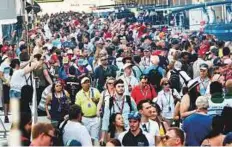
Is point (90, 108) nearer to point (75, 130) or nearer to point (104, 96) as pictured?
point (104, 96)

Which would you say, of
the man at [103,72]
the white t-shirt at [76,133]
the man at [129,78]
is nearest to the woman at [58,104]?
the man at [129,78]

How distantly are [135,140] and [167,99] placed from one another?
13.6 feet

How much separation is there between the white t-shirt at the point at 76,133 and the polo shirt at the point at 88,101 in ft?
9.58

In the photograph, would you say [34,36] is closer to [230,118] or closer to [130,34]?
[130,34]

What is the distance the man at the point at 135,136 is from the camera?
10.5 meters

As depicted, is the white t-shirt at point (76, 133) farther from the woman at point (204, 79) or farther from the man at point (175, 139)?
the woman at point (204, 79)

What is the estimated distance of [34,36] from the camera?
38.4m

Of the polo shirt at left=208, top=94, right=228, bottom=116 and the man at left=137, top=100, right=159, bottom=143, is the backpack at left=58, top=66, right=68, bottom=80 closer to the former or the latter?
the man at left=137, top=100, right=159, bottom=143

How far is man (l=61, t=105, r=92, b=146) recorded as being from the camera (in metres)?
11.0

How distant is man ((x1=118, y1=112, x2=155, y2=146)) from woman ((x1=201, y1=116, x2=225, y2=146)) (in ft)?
2.96

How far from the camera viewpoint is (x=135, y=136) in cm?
1058

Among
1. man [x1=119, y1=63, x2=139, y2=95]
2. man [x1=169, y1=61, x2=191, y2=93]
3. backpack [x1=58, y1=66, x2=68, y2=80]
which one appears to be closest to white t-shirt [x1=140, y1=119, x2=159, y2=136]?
man [x1=169, y1=61, x2=191, y2=93]

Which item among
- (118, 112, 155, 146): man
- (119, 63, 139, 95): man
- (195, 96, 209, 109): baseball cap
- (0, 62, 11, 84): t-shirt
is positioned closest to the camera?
(118, 112, 155, 146): man

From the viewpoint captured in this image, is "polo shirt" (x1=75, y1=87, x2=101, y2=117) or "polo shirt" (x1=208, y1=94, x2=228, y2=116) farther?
"polo shirt" (x1=75, y1=87, x2=101, y2=117)
